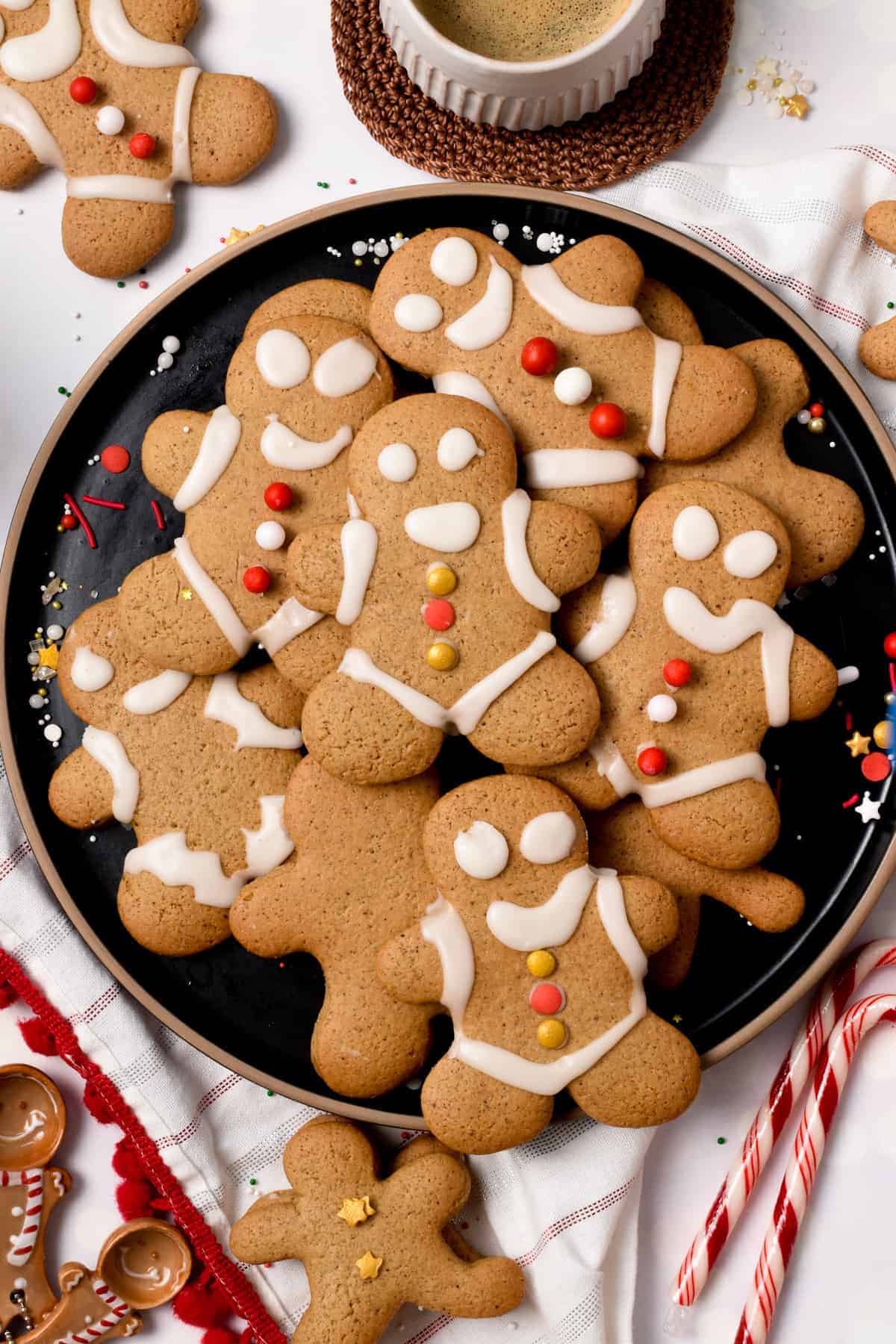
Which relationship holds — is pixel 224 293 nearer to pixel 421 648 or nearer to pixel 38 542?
pixel 38 542

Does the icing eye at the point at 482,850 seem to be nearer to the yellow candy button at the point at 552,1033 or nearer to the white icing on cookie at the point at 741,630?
the yellow candy button at the point at 552,1033

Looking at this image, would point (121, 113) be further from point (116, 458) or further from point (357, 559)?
point (357, 559)

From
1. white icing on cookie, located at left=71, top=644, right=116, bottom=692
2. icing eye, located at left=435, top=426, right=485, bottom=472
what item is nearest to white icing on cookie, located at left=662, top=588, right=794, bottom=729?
icing eye, located at left=435, top=426, right=485, bottom=472

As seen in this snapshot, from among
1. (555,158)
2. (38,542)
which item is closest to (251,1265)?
(38,542)

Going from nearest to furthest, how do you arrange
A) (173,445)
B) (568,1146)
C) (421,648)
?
(421,648) → (173,445) → (568,1146)

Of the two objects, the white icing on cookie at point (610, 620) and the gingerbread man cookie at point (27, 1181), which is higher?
the white icing on cookie at point (610, 620)

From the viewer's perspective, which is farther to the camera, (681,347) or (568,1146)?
(568,1146)

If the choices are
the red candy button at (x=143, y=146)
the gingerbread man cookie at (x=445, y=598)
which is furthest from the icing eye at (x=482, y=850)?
the red candy button at (x=143, y=146)
